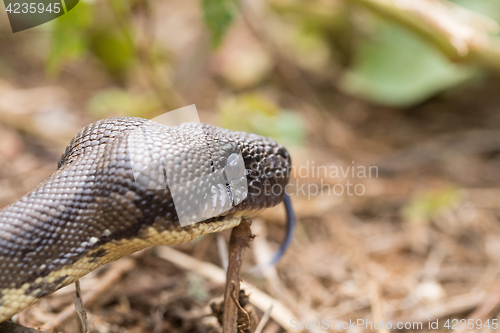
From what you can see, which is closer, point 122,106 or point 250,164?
point 250,164

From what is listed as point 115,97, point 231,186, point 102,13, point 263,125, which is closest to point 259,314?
point 231,186

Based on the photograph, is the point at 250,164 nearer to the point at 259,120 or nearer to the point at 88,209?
the point at 88,209

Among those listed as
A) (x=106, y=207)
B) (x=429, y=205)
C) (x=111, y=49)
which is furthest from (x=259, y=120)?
(x=111, y=49)

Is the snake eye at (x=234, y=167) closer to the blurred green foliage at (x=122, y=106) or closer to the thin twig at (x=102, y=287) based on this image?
the thin twig at (x=102, y=287)

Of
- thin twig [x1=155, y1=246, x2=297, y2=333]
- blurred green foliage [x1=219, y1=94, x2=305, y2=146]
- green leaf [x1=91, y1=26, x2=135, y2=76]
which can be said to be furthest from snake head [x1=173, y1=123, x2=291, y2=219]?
green leaf [x1=91, y1=26, x2=135, y2=76]

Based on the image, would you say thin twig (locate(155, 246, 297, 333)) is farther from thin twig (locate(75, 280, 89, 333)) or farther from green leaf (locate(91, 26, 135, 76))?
green leaf (locate(91, 26, 135, 76))
